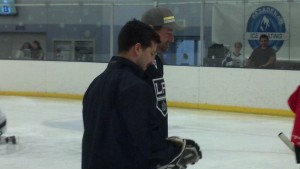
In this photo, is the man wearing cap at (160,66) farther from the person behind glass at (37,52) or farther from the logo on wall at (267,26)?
the person behind glass at (37,52)

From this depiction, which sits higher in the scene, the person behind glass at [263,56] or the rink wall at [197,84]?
the person behind glass at [263,56]

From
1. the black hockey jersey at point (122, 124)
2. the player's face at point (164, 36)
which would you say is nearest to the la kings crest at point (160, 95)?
the player's face at point (164, 36)

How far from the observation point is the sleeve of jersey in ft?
5.89

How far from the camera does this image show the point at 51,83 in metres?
12.2

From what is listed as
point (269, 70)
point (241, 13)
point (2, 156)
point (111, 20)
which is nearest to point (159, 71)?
point (2, 156)

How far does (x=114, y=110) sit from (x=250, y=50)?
8.72 m

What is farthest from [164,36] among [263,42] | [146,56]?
[263,42]

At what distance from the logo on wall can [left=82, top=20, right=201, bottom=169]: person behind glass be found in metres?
8.43

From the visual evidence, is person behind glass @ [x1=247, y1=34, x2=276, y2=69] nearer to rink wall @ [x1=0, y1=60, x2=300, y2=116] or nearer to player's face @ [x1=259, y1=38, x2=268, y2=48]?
player's face @ [x1=259, y1=38, x2=268, y2=48]

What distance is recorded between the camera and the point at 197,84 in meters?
10.5

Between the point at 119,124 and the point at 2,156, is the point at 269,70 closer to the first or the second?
the point at 2,156

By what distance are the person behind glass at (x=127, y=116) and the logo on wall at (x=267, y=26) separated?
8.43m

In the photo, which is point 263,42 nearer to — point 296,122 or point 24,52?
point 24,52

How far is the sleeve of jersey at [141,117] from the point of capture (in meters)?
1.79
